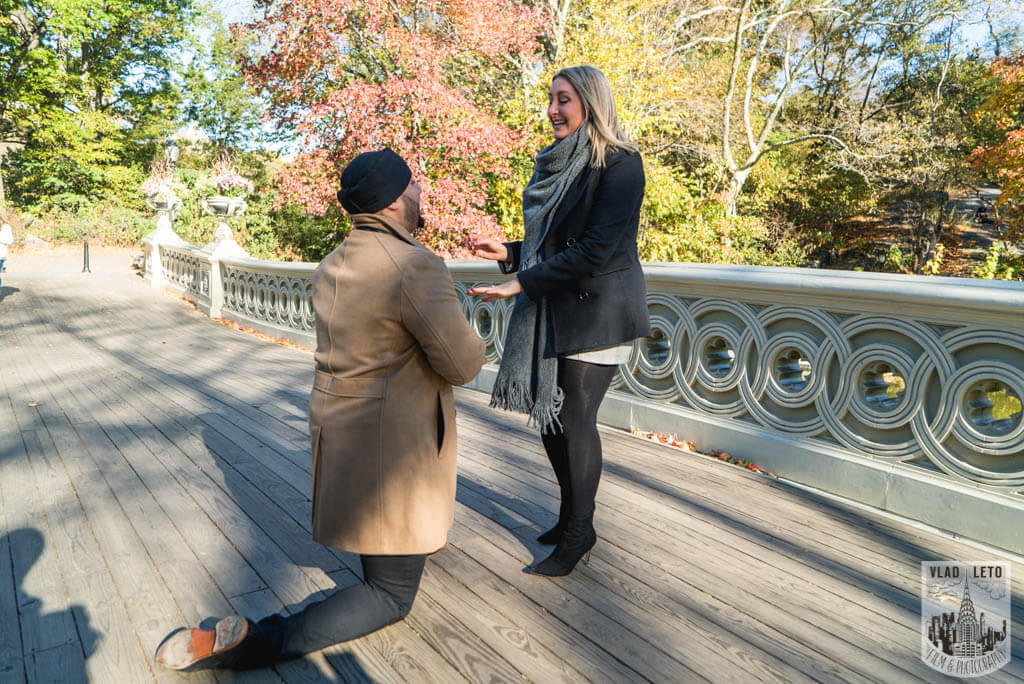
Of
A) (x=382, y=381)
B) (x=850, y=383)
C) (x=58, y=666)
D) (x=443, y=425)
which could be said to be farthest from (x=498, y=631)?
(x=850, y=383)

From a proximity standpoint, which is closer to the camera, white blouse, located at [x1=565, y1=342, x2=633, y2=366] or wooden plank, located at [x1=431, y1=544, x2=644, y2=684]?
wooden plank, located at [x1=431, y1=544, x2=644, y2=684]

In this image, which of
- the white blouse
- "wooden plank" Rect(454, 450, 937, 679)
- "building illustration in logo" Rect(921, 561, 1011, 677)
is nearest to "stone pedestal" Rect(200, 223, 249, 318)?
"wooden plank" Rect(454, 450, 937, 679)

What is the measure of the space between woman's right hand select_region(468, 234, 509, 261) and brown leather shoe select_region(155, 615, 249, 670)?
143cm

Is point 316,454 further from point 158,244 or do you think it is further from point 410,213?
point 158,244

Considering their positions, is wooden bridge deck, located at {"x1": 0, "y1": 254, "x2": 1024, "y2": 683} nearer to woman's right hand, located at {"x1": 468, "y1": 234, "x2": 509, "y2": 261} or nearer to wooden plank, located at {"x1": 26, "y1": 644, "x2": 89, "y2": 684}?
wooden plank, located at {"x1": 26, "y1": 644, "x2": 89, "y2": 684}

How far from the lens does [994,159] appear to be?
51.9 feet

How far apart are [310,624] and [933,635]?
2.02 metres

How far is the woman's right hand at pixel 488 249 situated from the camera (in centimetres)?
258

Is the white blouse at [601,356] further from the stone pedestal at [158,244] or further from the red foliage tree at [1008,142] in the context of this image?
the red foliage tree at [1008,142]

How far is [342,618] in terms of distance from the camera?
2.03 m

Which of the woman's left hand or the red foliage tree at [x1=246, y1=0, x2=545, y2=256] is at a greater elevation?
the red foliage tree at [x1=246, y1=0, x2=545, y2=256]

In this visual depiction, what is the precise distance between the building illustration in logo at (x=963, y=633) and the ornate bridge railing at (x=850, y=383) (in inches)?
25.1

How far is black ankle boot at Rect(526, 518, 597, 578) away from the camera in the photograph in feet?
8.66

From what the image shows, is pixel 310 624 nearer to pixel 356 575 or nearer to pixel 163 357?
pixel 356 575
